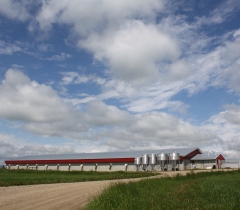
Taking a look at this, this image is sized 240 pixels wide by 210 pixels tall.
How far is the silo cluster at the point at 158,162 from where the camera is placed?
64750 mm

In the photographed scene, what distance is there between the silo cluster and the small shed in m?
5.88

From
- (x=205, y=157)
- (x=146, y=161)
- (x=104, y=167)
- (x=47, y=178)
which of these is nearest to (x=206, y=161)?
(x=205, y=157)

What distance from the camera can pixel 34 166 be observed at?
89.1 meters

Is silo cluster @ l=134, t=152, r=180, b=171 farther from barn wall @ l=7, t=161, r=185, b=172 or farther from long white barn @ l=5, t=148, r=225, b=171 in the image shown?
barn wall @ l=7, t=161, r=185, b=172

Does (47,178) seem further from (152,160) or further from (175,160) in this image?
(175,160)

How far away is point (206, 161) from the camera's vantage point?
2699 inches

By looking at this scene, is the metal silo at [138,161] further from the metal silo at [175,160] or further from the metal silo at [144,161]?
the metal silo at [175,160]

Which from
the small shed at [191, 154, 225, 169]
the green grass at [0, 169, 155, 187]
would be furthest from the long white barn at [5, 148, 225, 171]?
the green grass at [0, 169, 155, 187]

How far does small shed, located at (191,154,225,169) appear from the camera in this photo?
67.7m

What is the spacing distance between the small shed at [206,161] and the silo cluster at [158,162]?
19.3ft

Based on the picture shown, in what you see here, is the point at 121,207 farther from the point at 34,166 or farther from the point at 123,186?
the point at 34,166

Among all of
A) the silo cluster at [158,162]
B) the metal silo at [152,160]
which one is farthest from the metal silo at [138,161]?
the metal silo at [152,160]

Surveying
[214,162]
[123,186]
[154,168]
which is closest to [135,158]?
[154,168]

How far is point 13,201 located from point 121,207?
7.23 metres
